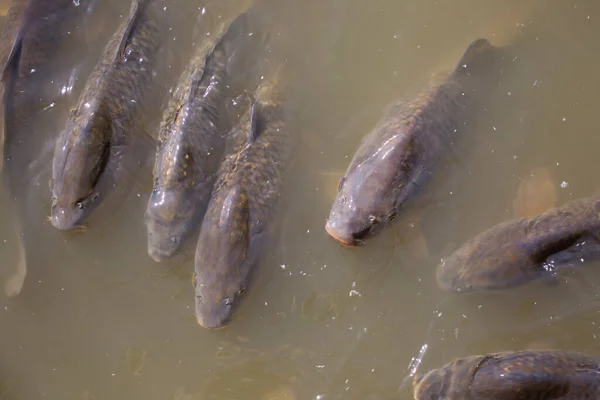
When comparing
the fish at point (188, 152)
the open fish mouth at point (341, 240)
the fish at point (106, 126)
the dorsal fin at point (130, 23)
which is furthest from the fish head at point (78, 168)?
the open fish mouth at point (341, 240)

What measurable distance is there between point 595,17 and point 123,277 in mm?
3566

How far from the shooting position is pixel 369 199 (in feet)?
11.3

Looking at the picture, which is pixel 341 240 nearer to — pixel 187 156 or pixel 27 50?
pixel 187 156

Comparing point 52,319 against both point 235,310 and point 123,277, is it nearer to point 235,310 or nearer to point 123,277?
point 123,277

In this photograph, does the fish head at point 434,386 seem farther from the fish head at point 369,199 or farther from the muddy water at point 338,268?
the fish head at point 369,199

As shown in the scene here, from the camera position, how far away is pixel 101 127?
3627 mm

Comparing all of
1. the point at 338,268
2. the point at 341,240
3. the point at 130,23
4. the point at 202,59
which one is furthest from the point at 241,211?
the point at 130,23

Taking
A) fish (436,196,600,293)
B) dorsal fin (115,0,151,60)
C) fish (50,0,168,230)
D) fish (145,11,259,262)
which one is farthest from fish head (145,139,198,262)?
fish (436,196,600,293)

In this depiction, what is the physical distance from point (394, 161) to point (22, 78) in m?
2.56

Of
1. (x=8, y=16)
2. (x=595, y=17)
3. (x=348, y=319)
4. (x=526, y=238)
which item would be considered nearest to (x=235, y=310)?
(x=348, y=319)

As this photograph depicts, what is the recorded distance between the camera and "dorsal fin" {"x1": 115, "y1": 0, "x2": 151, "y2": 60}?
12.6 feet

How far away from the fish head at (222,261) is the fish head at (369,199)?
54cm

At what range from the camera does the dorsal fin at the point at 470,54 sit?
3.85 metres

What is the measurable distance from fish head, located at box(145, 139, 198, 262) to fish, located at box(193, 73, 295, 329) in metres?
0.12
